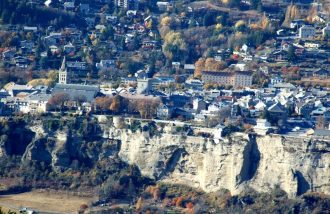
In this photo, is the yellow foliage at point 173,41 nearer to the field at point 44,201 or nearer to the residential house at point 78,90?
the residential house at point 78,90

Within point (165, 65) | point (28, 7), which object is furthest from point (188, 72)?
point (28, 7)

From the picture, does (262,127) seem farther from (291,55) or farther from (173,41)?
(173,41)

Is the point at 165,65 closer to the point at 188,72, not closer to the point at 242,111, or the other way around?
the point at 188,72

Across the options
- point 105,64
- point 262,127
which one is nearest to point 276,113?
point 262,127

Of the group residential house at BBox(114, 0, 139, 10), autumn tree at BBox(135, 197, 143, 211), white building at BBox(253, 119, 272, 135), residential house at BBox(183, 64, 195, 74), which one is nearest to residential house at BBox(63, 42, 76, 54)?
residential house at BBox(183, 64, 195, 74)

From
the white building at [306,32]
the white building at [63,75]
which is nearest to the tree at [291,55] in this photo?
the white building at [306,32]

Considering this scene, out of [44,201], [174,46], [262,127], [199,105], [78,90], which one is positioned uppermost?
[174,46]
